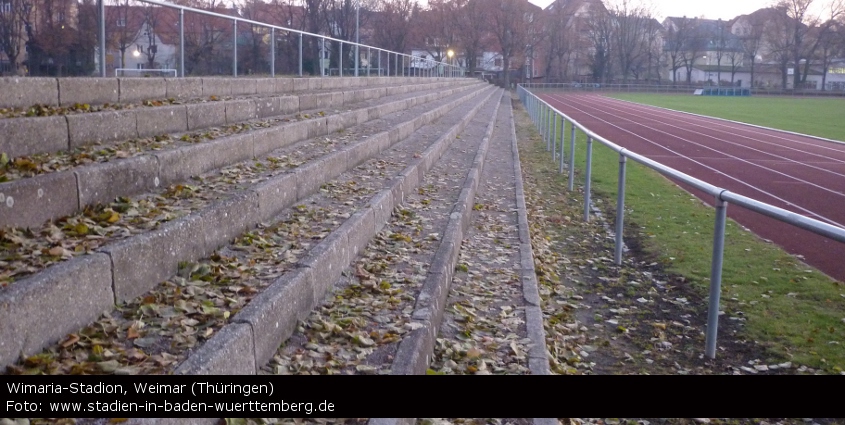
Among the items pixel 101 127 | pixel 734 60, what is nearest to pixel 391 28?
pixel 101 127

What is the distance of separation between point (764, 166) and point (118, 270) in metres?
17.0

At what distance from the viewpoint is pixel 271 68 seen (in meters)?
12.9

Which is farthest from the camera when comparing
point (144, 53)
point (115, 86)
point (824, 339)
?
point (144, 53)

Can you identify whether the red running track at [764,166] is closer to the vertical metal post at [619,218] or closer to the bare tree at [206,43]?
the vertical metal post at [619,218]

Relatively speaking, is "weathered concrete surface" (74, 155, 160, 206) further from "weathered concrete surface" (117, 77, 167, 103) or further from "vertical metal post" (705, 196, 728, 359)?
"vertical metal post" (705, 196, 728, 359)

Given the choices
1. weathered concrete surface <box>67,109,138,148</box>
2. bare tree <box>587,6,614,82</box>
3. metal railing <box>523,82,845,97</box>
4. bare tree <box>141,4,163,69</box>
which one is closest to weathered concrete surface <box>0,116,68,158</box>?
weathered concrete surface <box>67,109,138,148</box>

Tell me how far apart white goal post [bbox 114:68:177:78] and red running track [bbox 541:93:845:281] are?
713 centimetres

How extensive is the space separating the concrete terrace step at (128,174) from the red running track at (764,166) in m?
5.65

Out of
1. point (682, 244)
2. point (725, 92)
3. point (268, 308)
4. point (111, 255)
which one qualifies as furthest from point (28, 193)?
point (725, 92)

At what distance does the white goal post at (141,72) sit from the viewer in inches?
310

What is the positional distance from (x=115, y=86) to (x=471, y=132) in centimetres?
1059

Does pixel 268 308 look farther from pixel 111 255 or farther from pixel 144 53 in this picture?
pixel 144 53

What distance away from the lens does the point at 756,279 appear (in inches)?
A: 286
